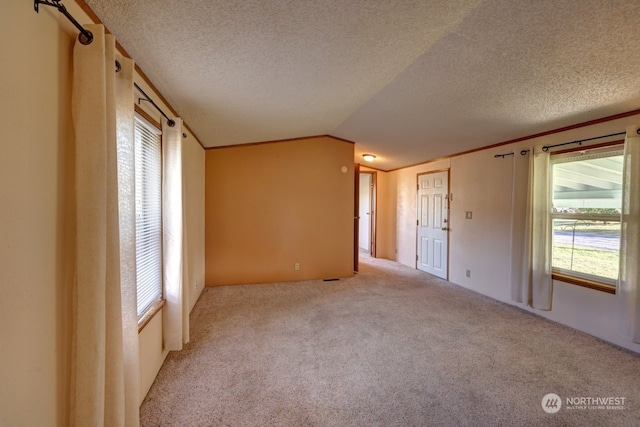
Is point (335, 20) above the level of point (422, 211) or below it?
above

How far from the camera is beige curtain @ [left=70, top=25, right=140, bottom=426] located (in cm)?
105

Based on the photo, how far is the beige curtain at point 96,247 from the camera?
105cm

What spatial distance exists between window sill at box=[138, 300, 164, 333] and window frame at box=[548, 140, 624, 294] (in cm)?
390

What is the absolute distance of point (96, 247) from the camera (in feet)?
3.52

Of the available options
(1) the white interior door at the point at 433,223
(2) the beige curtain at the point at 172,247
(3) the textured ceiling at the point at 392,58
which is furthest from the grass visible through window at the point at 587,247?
(2) the beige curtain at the point at 172,247

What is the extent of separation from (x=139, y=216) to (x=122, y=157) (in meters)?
0.69

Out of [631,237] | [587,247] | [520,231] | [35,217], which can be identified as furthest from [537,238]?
[35,217]

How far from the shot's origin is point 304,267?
15.3ft

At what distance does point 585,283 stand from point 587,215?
70 cm

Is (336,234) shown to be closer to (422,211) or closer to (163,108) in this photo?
(422,211)

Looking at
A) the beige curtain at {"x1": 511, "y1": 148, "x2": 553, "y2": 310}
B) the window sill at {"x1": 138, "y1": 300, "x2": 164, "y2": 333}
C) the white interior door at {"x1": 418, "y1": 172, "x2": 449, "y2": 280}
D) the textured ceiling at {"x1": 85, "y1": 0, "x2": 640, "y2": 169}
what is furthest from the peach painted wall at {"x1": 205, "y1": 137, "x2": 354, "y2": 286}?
the beige curtain at {"x1": 511, "y1": 148, "x2": 553, "y2": 310}

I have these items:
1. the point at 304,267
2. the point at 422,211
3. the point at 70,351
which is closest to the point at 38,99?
the point at 70,351

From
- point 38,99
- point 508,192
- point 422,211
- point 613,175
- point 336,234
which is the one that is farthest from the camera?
point 422,211

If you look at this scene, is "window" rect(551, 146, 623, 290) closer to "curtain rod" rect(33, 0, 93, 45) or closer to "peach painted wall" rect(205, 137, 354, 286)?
"peach painted wall" rect(205, 137, 354, 286)
